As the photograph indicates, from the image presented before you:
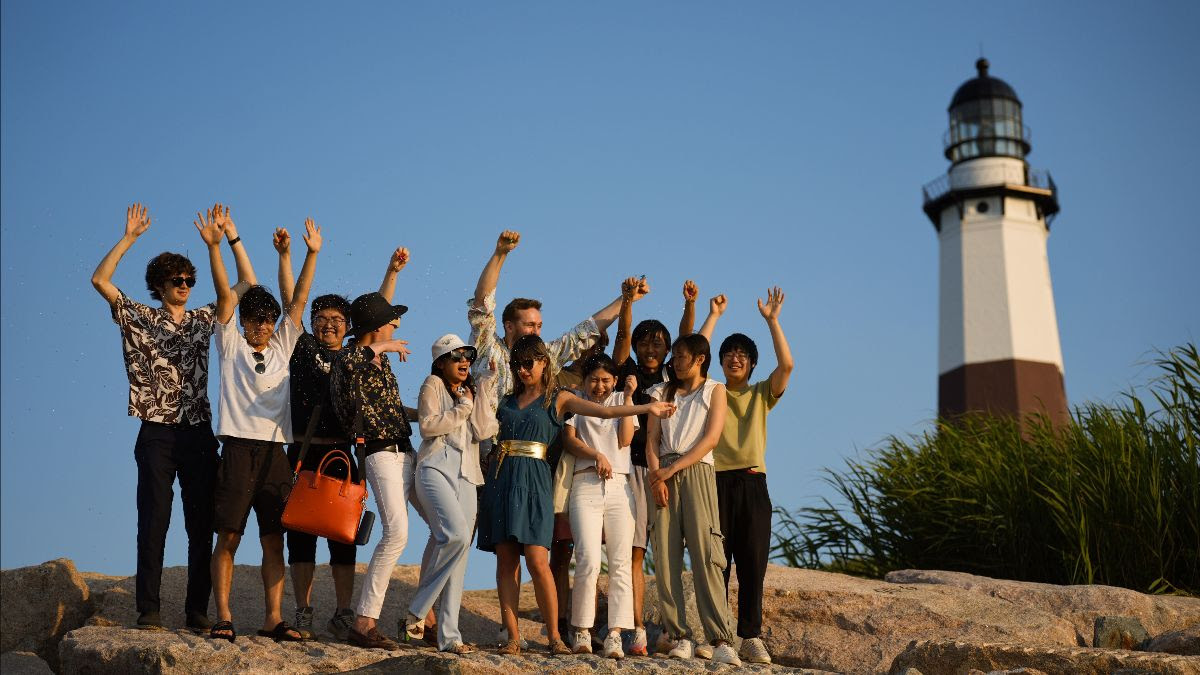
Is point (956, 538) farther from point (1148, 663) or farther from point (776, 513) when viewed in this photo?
point (1148, 663)

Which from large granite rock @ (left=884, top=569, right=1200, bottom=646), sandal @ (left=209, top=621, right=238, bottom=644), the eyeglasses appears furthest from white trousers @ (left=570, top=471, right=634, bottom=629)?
large granite rock @ (left=884, top=569, right=1200, bottom=646)

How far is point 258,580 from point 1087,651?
5.13 metres

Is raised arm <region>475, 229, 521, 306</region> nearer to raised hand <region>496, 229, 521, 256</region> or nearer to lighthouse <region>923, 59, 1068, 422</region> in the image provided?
raised hand <region>496, 229, 521, 256</region>

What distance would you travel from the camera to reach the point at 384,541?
5.68 m

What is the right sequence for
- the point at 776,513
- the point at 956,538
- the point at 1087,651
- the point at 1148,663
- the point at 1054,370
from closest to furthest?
1. the point at 1148,663
2. the point at 1087,651
3. the point at 956,538
4. the point at 776,513
5. the point at 1054,370

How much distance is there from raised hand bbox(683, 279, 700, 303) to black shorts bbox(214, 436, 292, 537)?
8.00 feet

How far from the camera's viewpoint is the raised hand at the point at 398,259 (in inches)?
257

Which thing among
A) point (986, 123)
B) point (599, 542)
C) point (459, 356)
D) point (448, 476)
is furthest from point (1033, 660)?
point (986, 123)

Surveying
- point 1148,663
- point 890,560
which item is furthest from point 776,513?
point 1148,663

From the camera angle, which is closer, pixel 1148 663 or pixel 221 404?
pixel 1148 663

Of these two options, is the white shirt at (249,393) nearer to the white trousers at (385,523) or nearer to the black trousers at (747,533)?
the white trousers at (385,523)

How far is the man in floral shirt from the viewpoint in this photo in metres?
5.81

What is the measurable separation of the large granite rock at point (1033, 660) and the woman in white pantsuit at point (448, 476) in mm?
2195

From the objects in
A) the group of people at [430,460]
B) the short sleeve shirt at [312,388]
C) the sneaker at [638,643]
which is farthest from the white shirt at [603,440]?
the short sleeve shirt at [312,388]
